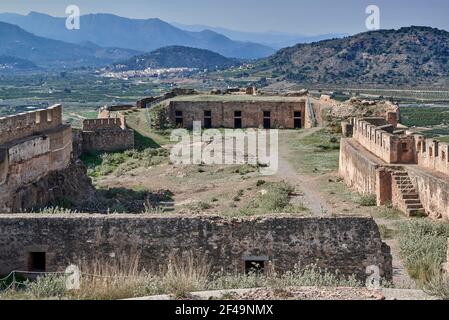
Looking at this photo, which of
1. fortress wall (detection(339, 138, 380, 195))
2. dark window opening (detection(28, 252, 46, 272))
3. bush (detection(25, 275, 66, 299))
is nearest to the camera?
bush (detection(25, 275, 66, 299))

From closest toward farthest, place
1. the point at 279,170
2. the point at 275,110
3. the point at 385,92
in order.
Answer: the point at 279,170 < the point at 275,110 < the point at 385,92

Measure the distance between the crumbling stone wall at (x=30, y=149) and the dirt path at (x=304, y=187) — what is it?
6.87 meters

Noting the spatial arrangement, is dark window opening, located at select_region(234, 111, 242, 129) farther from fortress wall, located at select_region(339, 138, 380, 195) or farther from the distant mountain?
the distant mountain

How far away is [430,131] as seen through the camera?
2200 inches

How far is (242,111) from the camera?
40219mm

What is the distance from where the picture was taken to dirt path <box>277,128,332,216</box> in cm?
1914

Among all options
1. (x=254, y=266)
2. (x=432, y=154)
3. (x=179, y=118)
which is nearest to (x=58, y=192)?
(x=254, y=266)

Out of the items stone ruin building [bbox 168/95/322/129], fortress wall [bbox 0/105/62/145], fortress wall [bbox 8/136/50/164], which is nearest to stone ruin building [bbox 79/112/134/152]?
stone ruin building [bbox 168/95/322/129]

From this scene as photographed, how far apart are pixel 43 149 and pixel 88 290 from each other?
10907 millimetres

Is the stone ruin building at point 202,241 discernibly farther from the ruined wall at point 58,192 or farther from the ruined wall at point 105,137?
the ruined wall at point 105,137

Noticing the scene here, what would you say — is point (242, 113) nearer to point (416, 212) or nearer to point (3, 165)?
point (416, 212)

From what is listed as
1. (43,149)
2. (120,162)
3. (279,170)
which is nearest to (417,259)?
(43,149)

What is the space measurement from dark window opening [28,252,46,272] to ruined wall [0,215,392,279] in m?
0.10
